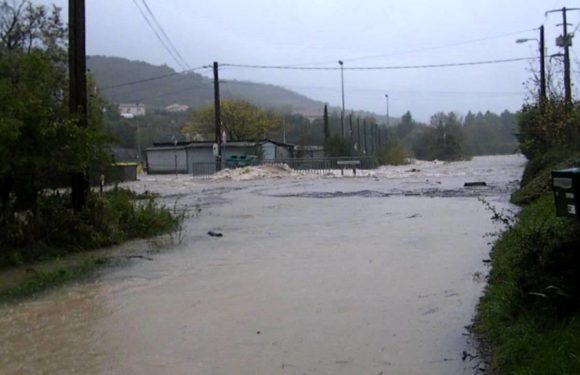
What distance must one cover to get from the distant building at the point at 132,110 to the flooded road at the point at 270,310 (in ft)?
285

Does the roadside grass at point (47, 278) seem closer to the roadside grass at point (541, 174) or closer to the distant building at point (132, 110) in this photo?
the roadside grass at point (541, 174)

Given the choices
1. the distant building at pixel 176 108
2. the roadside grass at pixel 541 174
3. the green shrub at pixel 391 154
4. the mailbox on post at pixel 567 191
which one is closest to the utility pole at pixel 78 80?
the roadside grass at pixel 541 174

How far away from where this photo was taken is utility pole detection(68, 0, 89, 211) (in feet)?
47.3

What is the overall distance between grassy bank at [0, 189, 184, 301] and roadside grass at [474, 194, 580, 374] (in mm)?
6981

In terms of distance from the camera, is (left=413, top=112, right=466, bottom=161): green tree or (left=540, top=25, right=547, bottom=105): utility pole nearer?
(left=540, top=25, right=547, bottom=105): utility pole

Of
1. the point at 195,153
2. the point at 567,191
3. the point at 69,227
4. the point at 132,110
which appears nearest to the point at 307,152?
the point at 195,153

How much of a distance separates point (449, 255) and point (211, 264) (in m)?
4.26

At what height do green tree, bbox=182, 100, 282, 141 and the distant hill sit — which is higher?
the distant hill

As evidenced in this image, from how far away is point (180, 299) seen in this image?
30.1 feet

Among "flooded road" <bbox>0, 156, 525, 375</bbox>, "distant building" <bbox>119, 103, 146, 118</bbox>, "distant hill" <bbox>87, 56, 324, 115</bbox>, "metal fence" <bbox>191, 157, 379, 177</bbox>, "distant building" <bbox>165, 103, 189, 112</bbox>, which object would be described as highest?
"distant hill" <bbox>87, 56, 324, 115</bbox>

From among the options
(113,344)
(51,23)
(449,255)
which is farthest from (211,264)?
(51,23)

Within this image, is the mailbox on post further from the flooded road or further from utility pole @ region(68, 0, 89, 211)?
utility pole @ region(68, 0, 89, 211)

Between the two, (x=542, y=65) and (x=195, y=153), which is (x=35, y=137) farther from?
(x=195, y=153)

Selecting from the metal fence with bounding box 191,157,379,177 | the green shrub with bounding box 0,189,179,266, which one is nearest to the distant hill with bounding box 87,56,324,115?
the metal fence with bounding box 191,157,379,177
